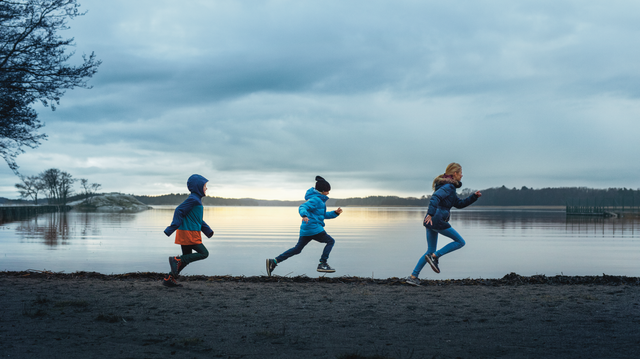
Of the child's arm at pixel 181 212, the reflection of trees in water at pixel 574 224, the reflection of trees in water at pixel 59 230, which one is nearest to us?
the child's arm at pixel 181 212

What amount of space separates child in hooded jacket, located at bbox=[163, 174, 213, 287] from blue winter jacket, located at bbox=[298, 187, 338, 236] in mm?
1896

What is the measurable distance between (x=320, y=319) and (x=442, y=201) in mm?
3410

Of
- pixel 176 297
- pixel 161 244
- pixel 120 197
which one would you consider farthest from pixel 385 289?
pixel 120 197

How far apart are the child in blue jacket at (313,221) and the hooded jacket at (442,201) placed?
6.17 feet

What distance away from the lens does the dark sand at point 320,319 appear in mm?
4340

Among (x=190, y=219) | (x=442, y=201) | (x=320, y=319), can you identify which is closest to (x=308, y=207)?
(x=190, y=219)

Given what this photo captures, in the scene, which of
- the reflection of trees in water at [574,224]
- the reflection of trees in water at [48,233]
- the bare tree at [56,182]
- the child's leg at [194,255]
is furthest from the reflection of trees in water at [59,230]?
the bare tree at [56,182]

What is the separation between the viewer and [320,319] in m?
5.48

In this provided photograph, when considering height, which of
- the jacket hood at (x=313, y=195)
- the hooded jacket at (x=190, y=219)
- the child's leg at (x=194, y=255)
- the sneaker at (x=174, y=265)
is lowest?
the sneaker at (x=174, y=265)

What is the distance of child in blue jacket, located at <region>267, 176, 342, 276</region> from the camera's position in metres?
8.88

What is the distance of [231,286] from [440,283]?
3.62 metres

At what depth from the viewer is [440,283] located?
26.0 feet

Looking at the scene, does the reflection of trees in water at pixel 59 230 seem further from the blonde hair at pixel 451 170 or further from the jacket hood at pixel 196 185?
the blonde hair at pixel 451 170

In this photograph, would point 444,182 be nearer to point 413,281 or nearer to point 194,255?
point 413,281
